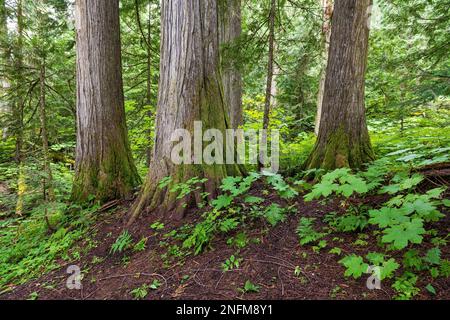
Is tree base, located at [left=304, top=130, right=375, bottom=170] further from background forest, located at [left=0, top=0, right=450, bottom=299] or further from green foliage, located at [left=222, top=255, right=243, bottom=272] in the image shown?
green foliage, located at [left=222, top=255, right=243, bottom=272]

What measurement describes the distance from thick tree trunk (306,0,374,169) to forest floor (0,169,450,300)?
1001 mm

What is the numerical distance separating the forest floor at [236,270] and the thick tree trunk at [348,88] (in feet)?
3.28

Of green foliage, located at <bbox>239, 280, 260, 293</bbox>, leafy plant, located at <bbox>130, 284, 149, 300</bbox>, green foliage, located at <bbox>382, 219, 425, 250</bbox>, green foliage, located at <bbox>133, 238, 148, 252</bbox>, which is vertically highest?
green foliage, located at <bbox>382, 219, 425, 250</bbox>

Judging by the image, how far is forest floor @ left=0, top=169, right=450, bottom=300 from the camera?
233 cm

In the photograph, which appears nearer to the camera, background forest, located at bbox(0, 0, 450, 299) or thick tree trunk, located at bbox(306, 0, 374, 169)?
background forest, located at bbox(0, 0, 450, 299)

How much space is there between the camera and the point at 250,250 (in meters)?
2.90

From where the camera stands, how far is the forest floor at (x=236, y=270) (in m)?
2.33

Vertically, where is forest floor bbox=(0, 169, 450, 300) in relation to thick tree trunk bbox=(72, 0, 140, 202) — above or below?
below

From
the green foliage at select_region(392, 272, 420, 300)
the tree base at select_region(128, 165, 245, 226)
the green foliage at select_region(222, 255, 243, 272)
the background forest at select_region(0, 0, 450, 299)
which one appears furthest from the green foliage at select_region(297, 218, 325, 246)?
the tree base at select_region(128, 165, 245, 226)

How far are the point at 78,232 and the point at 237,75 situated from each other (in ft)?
17.9

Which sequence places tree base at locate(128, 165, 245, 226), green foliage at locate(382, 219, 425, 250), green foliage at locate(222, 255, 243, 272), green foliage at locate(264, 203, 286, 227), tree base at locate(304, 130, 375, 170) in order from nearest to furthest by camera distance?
green foliage at locate(382, 219, 425, 250) < green foliage at locate(222, 255, 243, 272) < green foliage at locate(264, 203, 286, 227) < tree base at locate(128, 165, 245, 226) < tree base at locate(304, 130, 375, 170)

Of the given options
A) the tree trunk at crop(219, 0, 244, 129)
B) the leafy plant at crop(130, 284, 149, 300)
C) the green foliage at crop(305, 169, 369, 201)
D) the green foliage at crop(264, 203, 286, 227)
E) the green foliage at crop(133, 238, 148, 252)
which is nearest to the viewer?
the green foliage at crop(305, 169, 369, 201)

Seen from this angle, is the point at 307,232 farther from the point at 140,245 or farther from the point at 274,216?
the point at 140,245
